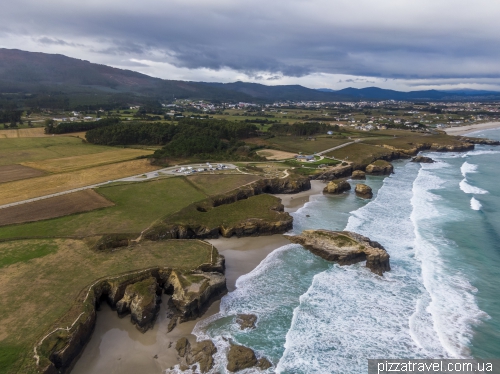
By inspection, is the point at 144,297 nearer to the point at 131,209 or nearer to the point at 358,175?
the point at 131,209

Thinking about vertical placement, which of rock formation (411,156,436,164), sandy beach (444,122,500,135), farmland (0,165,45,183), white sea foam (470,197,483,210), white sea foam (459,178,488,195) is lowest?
sandy beach (444,122,500,135)

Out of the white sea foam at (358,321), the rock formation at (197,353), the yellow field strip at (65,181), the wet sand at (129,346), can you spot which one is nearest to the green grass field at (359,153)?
the yellow field strip at (65,181)

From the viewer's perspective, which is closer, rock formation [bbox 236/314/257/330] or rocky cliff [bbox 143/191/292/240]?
rock formation [bbox 236/314/257/330]

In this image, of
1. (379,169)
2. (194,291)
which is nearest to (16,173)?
(194,291)

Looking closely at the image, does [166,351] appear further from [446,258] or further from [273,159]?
[273,159]

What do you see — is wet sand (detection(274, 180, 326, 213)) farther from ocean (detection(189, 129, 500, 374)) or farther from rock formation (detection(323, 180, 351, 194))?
ocean (detection(189, 129, 500, 374))

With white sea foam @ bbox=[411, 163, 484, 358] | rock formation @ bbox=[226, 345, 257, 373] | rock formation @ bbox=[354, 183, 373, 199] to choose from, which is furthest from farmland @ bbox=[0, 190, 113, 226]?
rock formation @ bbox=[354, 183, 373, 199]

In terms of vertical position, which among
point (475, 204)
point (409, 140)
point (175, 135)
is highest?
point (175, 135)

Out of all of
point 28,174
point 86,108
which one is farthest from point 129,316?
point 86,108
